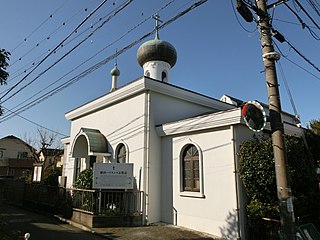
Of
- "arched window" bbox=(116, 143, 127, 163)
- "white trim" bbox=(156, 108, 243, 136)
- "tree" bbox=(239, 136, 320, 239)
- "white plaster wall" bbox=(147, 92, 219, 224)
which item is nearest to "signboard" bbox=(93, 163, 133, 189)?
"white plaster wall" bbox=(147, 92, 219, 224)

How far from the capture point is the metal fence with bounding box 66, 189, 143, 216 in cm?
1037

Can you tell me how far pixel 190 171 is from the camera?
1039 centimetres

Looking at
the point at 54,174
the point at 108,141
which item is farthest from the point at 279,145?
the point at 54,174

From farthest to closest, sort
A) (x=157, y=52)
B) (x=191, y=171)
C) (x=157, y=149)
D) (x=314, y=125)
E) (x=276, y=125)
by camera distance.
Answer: (x=157, y=52)
(x=314, y=125)
(x=157, y=149)
(x=191, y=171)
(x=276, y=125)

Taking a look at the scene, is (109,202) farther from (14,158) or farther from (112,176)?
(14,158)

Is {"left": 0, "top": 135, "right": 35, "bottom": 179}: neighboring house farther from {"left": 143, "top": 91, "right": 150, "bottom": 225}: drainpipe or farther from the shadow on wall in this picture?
the shadow on wall

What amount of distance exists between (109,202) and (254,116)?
290 inches

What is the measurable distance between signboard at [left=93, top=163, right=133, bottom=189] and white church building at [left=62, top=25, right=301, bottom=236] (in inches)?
20.8

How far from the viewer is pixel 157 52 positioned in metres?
16.6

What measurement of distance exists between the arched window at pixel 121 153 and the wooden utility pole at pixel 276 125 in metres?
8.23

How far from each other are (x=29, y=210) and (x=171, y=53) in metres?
12.1

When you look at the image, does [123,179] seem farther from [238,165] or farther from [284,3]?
[284,3]

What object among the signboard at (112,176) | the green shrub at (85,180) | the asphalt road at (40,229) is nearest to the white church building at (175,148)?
the signboard at (112,176)

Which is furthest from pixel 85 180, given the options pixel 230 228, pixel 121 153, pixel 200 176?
pixel 230 228
